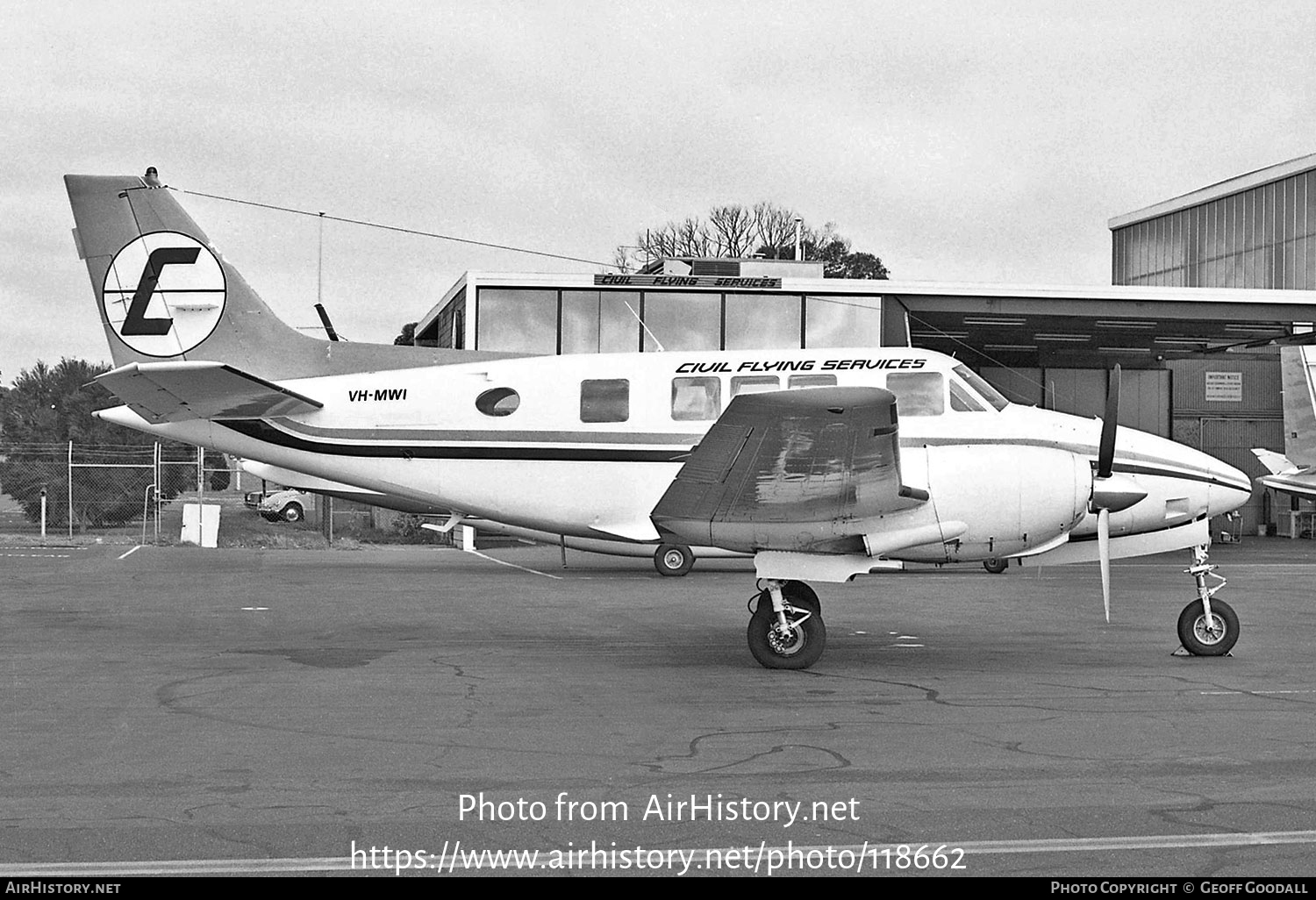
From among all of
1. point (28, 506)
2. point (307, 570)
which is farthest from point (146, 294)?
point (28, 506)

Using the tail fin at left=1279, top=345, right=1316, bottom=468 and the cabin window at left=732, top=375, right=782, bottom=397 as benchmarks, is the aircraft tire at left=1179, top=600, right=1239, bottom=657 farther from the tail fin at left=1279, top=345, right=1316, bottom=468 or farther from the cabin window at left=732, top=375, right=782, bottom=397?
the tail fin at left=1279, top=345, right=1316, bottom=468

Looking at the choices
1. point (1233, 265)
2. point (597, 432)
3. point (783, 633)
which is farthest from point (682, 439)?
point (1233, 265)

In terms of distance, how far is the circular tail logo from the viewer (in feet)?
49.6

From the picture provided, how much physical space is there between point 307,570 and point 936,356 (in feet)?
44.8

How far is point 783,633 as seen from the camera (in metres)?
10.6

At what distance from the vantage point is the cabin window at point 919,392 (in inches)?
472

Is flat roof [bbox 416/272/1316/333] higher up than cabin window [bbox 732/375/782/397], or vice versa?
flat roof [bbox 416/272/1316/333]

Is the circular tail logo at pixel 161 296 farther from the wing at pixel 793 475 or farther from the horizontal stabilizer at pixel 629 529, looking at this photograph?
the wing at pixel 793 475

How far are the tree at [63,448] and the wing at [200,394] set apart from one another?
65.1ft

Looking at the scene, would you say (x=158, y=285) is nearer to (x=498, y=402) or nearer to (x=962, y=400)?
(x=498, y=402)

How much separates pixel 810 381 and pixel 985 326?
23.8 metres

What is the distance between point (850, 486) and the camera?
33.6 feet

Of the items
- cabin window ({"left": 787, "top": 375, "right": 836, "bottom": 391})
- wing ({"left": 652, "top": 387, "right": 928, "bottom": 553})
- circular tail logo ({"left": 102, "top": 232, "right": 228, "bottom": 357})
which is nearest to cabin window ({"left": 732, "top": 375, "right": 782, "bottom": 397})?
A: cabin window ({"left": 787, "top": 375, "right": 836, "bottom": 391})

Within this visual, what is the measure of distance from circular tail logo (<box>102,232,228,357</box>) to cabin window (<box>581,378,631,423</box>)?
17.5 feet
